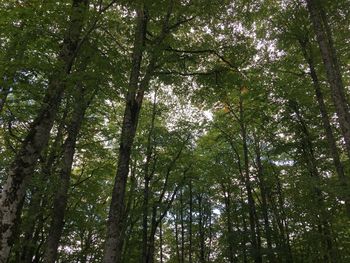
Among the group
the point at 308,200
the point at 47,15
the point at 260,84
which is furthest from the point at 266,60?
the point at 47,15

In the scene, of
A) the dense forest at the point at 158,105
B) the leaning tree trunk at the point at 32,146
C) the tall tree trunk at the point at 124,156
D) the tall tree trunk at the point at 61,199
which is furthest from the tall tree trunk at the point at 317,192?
the leaning tree trunk at the point at 32,146

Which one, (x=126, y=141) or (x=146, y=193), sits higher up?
(x=146, y=193)

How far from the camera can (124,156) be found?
369 inches

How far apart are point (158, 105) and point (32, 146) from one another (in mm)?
16200

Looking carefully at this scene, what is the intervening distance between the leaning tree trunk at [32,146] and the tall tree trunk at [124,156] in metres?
2.61

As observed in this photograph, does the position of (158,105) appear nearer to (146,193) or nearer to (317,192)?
(146,193)

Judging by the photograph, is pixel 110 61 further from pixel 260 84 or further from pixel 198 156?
pixel 198 156

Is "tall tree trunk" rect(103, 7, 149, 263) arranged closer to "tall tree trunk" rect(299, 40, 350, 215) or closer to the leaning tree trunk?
the leaning tree trunk

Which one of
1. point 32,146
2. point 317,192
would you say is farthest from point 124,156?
point 317,192

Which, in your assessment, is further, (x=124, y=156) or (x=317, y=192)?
(x=317, y=192)

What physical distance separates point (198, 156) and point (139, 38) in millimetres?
16094

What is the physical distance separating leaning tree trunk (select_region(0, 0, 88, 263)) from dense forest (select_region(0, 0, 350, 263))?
0.07 ft

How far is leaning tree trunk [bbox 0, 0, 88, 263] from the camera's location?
5.35 m

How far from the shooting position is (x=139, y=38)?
32.6 feet
